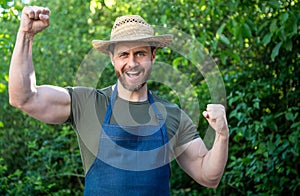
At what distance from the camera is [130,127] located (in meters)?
2.49

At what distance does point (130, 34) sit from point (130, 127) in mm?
424

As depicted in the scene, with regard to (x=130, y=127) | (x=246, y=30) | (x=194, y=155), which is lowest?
(x=194, y=155)

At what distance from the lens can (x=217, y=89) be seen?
3.16 meters

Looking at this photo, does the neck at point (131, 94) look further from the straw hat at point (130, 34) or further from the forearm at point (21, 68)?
the forearm at point (21, 68)

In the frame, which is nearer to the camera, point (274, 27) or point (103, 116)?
point (103, 116)

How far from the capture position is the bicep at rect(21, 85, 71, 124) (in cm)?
221

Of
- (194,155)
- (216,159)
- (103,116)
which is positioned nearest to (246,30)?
(194,155)

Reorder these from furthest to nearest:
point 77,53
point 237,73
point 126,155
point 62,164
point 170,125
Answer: point 77,53, point 62,164, point 237,73, point 170,125, point 126,155

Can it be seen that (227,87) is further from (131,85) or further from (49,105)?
(49,105)

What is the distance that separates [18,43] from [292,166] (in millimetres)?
3436

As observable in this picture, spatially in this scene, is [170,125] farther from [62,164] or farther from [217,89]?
[62,164]

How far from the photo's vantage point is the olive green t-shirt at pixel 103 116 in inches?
95.1

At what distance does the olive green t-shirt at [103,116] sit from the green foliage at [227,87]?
1359 millimetres

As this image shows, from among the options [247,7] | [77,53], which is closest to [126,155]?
[247,7]
